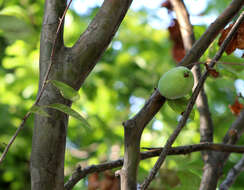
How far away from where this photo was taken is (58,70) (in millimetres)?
642

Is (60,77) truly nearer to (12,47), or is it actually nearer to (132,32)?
(12,47)

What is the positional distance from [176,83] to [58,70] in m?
0.23

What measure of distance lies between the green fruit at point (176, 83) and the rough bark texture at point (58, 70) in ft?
0.47

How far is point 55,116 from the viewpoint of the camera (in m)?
0.62

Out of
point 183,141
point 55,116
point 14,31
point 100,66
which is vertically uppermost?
point 100,66

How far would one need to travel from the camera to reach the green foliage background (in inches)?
82.7

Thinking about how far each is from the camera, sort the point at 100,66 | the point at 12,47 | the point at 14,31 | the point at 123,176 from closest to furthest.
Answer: the point at 123,176 < the point at 14,31 < the point at 12,47 < the point at 100,66

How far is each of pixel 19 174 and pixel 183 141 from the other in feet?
6.24

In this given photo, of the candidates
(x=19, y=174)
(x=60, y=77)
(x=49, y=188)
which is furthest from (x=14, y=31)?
(x=19, y=174)

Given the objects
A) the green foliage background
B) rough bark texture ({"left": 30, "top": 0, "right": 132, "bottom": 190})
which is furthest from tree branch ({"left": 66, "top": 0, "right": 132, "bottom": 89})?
the green foliage background

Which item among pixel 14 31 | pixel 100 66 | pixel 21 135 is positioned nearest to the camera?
→ pixel 14 31

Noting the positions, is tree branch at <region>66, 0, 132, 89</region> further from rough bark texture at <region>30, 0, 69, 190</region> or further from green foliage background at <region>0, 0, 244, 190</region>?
green foliage background at <region>0, 0, 244, 190</region>

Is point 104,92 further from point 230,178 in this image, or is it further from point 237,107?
point 230,178

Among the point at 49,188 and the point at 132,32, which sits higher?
the point at 132,32
